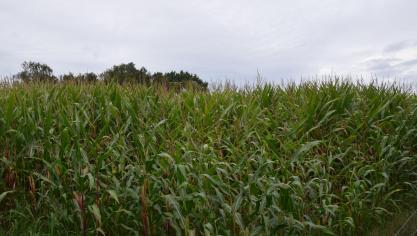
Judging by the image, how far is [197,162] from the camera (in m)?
4.77

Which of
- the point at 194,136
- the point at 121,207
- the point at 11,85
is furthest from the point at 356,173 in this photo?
the point at 11,85

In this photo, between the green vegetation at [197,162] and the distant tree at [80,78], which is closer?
the green vegetation at [197,162]

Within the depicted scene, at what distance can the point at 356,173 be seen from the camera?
19.4 ft

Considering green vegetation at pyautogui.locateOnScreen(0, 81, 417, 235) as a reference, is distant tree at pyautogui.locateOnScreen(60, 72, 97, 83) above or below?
above

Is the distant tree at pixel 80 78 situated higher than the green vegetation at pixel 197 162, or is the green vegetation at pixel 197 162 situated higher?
the distant tree at pixel 80 78

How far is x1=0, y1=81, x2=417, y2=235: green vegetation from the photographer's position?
164 inches

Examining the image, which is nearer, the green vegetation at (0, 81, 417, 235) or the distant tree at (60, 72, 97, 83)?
the green vegetation at (0, 81, 417, 235)

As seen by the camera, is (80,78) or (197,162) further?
(80,78)

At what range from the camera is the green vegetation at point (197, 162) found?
13.7 feet

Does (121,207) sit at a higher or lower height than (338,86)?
lower

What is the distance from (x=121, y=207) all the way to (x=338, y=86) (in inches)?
200

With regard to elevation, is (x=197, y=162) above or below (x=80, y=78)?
below

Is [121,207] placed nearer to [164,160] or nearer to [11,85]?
[164,160]

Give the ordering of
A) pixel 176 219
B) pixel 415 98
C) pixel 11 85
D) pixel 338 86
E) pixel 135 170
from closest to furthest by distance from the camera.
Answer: pixel 176 219, pixel 135 170, pixel 11 85, pixel 338 86, pixel 415 98
